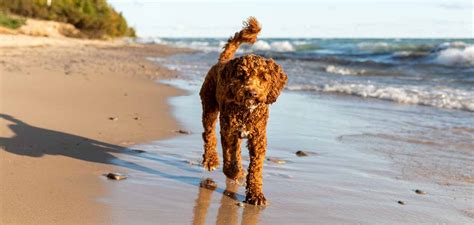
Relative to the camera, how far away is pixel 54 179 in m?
4.45

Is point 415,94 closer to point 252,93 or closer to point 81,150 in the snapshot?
point 81,150

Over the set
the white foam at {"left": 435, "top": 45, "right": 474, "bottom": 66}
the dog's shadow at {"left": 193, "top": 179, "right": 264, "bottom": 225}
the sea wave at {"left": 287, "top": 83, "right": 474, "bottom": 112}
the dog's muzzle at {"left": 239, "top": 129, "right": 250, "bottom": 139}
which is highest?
the white foam at {"left": 435, "top": 45, "right": 474, "bottom": 66}

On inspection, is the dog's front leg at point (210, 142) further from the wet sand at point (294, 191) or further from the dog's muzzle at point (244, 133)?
the dog's muzzle at point (244, 133)

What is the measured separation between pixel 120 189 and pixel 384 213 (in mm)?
2039

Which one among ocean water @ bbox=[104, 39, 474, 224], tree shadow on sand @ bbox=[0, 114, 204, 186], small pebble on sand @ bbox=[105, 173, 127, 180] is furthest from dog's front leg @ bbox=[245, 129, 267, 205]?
small pebble on sand @ bbox=[105, 173, 127, 180]

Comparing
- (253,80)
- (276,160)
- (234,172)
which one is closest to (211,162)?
(234,172)

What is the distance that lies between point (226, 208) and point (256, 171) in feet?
1.54

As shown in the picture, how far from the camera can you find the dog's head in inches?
160

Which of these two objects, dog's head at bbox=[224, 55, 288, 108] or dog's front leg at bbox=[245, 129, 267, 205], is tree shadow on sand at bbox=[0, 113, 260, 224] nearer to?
dog's front leg at bbox=[245, 129, 267, 205]

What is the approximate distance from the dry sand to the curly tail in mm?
1457

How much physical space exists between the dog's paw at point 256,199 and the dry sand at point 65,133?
109 cm

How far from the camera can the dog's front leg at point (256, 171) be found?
420 cm

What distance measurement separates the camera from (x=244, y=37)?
574cm

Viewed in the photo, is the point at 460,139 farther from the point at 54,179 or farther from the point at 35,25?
the point at 35,25
